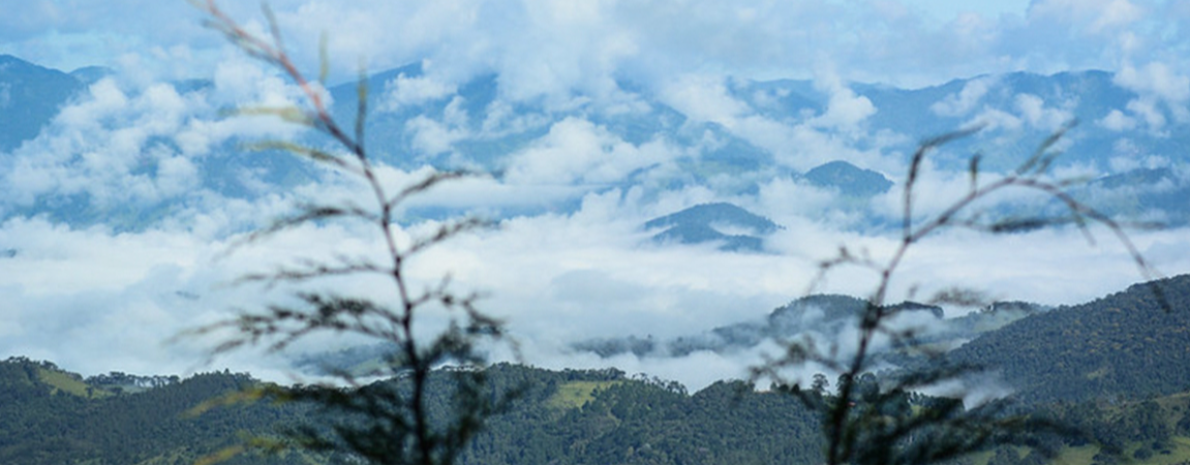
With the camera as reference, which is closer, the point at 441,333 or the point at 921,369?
the point at 441,333

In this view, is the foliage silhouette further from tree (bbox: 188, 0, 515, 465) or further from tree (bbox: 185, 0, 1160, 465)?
tree (bbox: 188, 0, 515, 465)

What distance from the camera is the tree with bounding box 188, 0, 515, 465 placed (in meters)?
7.21

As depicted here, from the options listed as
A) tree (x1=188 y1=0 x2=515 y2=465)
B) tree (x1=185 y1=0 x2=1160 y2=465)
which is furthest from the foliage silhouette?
tree (x1=188 y1=0 x2=515 y2=465)

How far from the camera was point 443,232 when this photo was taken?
783 centimetres

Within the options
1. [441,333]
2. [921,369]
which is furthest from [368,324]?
[921,369]

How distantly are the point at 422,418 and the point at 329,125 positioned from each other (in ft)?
6.98

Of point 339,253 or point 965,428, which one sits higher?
point 339,253

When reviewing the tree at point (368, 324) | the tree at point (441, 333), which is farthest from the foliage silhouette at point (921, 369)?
the tree at point (368, 324)

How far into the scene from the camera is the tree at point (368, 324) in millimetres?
7215

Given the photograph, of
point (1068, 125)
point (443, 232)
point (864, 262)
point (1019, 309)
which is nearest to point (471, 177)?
point (443, 232)

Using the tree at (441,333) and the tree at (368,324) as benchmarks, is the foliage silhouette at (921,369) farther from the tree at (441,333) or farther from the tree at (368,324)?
the tree at (368,324)

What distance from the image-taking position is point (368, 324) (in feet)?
25.5

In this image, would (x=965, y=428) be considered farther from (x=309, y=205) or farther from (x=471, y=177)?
(x=309, y=205)

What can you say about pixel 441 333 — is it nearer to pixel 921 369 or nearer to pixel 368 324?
pixel 368 324
